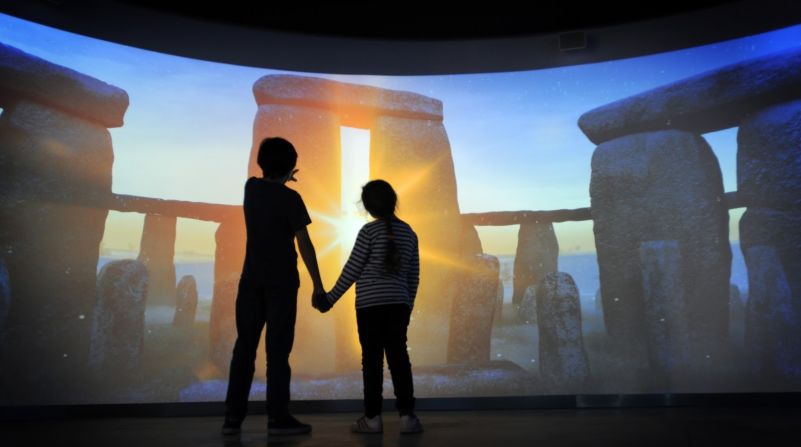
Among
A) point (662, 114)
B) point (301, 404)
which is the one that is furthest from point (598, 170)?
point (301, 404)

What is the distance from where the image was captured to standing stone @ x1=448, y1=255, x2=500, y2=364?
4793 millimetres

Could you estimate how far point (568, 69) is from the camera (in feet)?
16.1

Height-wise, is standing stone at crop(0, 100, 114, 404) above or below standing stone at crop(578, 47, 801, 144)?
below

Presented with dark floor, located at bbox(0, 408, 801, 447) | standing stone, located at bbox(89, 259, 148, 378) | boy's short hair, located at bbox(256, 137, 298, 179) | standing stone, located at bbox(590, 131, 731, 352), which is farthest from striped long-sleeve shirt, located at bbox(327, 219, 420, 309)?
standing stone, located at bbox(590, 131, 731, 352)

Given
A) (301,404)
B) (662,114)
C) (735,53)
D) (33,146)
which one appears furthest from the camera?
(662,114)

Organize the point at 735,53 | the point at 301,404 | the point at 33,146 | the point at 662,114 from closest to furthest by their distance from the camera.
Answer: the point at 301,404
the point at 33,146
the point at 735,53
the point at 662,114

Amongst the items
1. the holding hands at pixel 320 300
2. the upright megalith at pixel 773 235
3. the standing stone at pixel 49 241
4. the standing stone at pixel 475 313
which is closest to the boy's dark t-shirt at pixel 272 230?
the holding hands at pixel 320 300

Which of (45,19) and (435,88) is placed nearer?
(45,19)

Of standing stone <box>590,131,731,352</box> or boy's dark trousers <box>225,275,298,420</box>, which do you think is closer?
boy's dark trousers <box>225,275,298,420</box>

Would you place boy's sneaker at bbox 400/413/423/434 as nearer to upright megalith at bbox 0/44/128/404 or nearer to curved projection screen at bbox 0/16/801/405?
curved projection screen at bbox 0/16/801/405

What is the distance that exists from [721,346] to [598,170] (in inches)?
59.8

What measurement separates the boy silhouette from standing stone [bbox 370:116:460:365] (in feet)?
5.97

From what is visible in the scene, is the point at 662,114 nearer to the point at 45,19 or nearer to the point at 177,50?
the point at 177,50

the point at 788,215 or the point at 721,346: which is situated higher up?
the point at 788,215
